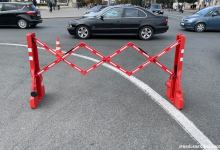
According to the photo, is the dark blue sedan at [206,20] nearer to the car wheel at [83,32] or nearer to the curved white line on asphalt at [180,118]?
the car wheel at [83,32]

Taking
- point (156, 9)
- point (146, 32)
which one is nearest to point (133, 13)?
point (146, 32)

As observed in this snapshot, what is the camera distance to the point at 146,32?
1208cm

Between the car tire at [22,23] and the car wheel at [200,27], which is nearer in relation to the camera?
the car wheel at [200,27]

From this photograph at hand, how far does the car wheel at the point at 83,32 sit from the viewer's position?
1196 cm

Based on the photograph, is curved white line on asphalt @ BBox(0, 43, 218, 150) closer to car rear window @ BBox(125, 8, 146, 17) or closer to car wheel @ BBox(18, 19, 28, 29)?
car rear window @ BBox(125, 8, 146, 17)

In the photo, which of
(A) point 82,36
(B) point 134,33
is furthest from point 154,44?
(A) point 82,36

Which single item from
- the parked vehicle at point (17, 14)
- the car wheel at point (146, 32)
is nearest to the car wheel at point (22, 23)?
the parked vehicle at point (17, 14)

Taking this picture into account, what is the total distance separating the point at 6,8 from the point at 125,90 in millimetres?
13235

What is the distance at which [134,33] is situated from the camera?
12.1 m

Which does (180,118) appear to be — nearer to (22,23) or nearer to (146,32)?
(146,32)

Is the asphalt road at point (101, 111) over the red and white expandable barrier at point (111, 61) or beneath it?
beneath

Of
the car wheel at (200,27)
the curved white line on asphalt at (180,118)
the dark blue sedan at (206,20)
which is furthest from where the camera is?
the car wheel at (200,27)

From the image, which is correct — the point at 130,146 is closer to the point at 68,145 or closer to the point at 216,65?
the point at 68,145

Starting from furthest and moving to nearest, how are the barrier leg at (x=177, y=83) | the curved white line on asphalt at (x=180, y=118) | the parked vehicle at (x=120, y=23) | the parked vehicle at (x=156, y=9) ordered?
the parked vehicle at (x=156, y=9) < the parked vehicle at (x=120, y=23) < the barrier leg at (x=177, y=83) < the curved white line on asphalt at (x=180, y=118)
